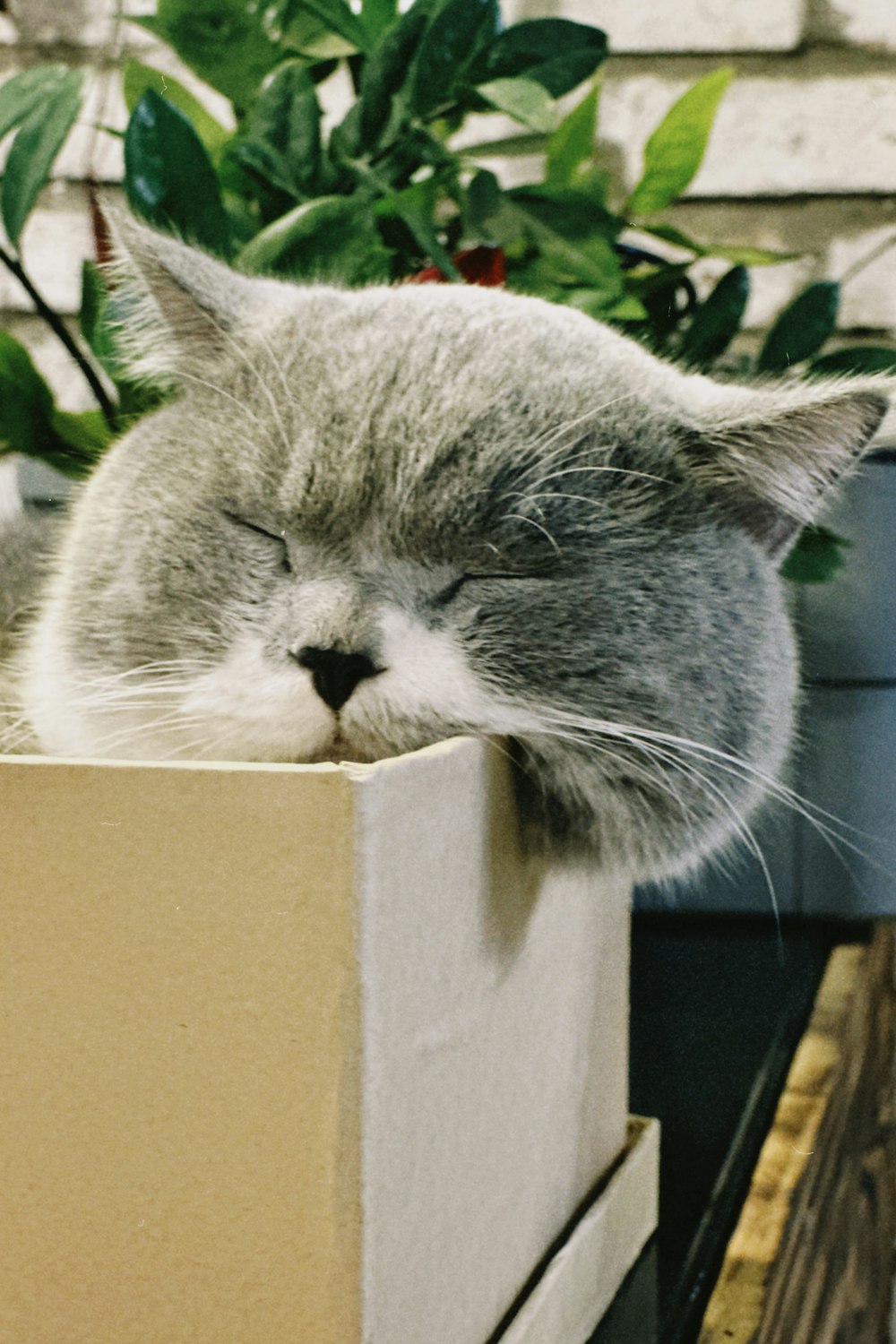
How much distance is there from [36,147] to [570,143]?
626mm

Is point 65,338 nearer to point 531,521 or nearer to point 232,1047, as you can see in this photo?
point 531,521

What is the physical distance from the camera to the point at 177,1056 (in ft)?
1.50

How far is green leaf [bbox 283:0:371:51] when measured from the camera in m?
1.09

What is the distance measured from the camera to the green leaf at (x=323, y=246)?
94 cm

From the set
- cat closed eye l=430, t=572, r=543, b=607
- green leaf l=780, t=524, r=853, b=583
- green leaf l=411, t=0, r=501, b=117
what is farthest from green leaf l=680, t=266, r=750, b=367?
cat closed eye l=430, t=572, r=543, b=607

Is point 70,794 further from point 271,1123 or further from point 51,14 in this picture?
point 51,14

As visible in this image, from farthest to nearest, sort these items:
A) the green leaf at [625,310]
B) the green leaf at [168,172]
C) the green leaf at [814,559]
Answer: the green leaf at [814,559]
the green leaf at [625,310]
the green leaf at [168,172]

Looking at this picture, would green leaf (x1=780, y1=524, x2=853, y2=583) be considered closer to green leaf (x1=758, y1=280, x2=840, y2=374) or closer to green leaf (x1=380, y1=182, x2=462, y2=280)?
green leaf (x1=758, y1=280, x2=840, y2=374)

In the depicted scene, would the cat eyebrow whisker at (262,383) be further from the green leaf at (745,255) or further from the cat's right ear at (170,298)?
the green leaf at (745,255)

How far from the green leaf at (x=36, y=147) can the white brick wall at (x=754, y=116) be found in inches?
24.1

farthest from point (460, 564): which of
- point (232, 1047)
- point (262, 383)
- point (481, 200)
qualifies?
point (481, 200)

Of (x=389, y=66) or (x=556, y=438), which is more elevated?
(x=389, y=66)

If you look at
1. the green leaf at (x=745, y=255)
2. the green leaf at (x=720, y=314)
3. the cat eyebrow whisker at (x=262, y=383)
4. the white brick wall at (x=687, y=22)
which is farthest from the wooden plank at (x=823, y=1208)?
the white brick wall at (x=687, y=22)

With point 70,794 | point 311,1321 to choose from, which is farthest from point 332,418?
point 311,1321
